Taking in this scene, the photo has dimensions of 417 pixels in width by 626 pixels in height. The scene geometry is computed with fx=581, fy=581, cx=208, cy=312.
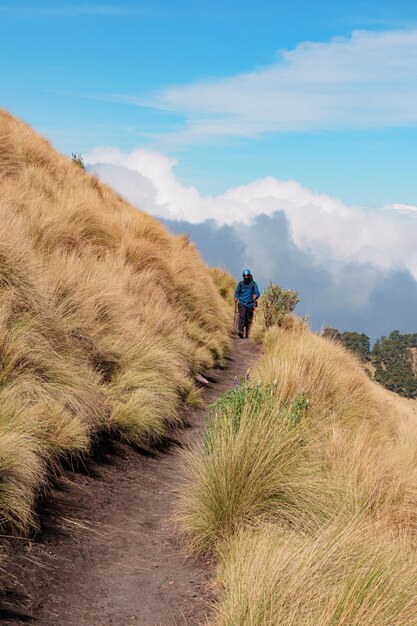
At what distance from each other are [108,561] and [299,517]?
1.42 m

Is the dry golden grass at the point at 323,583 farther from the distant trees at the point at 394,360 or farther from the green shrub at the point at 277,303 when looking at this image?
the distant trees at the point at 394,360

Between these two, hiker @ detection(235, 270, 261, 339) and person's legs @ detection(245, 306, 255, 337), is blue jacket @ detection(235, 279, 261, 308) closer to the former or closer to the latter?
hiker @ detection(235, 270, 261, 339)

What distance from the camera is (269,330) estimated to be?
55.7 ft

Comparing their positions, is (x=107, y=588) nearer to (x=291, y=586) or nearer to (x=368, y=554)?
(x=291, y=586)

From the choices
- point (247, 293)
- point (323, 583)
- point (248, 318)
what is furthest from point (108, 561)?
point (248, 318)

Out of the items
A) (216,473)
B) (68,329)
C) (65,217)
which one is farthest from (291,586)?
(65,217)

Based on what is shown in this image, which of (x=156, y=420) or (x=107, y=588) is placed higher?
(x=156, y=420)

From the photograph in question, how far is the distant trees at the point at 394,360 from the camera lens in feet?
391

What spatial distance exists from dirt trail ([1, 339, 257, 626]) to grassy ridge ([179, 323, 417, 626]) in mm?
256

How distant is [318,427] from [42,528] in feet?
10.8

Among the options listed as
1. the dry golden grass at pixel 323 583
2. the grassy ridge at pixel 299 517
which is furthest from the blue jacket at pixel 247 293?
the dry golden grass at pixel 323 583

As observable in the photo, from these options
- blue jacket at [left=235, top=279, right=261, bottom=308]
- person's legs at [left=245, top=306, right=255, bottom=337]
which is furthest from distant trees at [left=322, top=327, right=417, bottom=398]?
blue jacket at [left=235, top=279, right=261, bottom=308]

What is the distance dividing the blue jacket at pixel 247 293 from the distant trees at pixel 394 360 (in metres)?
86.6

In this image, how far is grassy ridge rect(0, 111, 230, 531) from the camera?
4773mm
